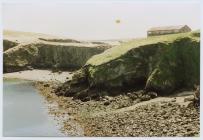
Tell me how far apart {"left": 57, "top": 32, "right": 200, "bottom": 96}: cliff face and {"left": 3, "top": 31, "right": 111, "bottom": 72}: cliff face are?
0.15 m

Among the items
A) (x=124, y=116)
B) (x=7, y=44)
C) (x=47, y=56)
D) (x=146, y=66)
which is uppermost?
(x=7, y=44)

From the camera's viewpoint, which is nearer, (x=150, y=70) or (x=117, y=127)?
(x=117, y=127)

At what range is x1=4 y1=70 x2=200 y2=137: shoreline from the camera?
6371 mm

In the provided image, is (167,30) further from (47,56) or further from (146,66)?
(47,56)

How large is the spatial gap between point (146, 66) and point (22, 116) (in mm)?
1655

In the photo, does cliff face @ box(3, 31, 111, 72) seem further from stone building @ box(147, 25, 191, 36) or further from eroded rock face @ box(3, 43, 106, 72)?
stone building @ box(147, 25, 191, 36)

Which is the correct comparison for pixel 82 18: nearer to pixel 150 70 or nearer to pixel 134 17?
pixel 134 17

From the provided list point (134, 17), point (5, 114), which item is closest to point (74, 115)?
point (5, 114)

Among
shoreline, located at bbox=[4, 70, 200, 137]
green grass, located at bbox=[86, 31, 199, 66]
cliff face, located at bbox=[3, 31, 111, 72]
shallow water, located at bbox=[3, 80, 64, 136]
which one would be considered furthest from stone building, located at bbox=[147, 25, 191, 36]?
shallow water, located at bbox=[3, 80, 64, 136]

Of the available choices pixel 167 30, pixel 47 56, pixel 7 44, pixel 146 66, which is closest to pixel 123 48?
pixel 146 66

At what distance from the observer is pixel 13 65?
6789mm

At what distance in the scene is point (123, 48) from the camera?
22.5 ft

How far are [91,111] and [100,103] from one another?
20 centimetres

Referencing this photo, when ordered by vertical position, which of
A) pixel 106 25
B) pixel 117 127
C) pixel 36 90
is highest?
pixel 106 25
